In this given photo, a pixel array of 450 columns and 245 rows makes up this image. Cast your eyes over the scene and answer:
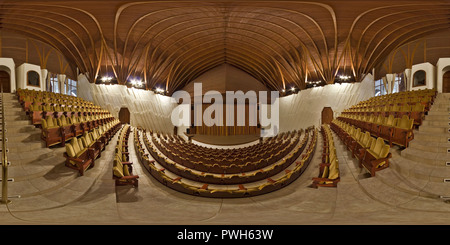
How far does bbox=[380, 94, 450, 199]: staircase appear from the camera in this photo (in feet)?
5.19

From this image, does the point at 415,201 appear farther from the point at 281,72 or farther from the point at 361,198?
the point at 281,72

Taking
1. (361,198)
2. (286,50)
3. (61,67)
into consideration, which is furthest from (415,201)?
(61,67)

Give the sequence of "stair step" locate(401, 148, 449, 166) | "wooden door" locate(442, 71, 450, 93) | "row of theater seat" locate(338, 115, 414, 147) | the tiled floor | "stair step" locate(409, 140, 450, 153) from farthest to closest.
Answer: "wooden door" locate(442, 71, 450, 93)
"row of theater seat" locate(338, 115, 414, 147)
"stair step" locate(409, 140, 450, 153)
"stair step" locate(401, 148, 449, 166)
the tiled floor

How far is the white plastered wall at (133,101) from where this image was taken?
10.1 metres

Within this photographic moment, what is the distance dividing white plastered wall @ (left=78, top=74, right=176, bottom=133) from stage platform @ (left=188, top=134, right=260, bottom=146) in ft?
7.46

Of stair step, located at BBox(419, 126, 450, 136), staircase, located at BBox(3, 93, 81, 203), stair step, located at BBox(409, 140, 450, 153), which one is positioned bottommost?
staircase, located at BBox(3, 93, 81, 203)

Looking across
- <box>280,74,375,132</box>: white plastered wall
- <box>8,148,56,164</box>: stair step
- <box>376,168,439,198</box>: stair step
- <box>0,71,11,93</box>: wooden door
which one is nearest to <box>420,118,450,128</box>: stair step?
<box>376,168,439,198</box>: stair step

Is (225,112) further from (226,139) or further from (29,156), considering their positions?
(29,156)

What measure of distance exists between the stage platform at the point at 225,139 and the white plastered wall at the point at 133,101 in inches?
89.5

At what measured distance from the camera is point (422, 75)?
8.23 m

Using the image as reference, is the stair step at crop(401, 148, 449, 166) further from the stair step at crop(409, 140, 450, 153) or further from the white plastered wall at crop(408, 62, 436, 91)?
the white plastered wall at crop(408, 62, 436, 91)

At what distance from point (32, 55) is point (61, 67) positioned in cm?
156

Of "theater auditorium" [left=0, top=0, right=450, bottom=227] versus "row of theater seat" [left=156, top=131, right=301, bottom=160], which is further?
"row of theater seat" [left=156, top=131, right=301, bottom=160]

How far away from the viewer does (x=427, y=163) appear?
1.85 meters
